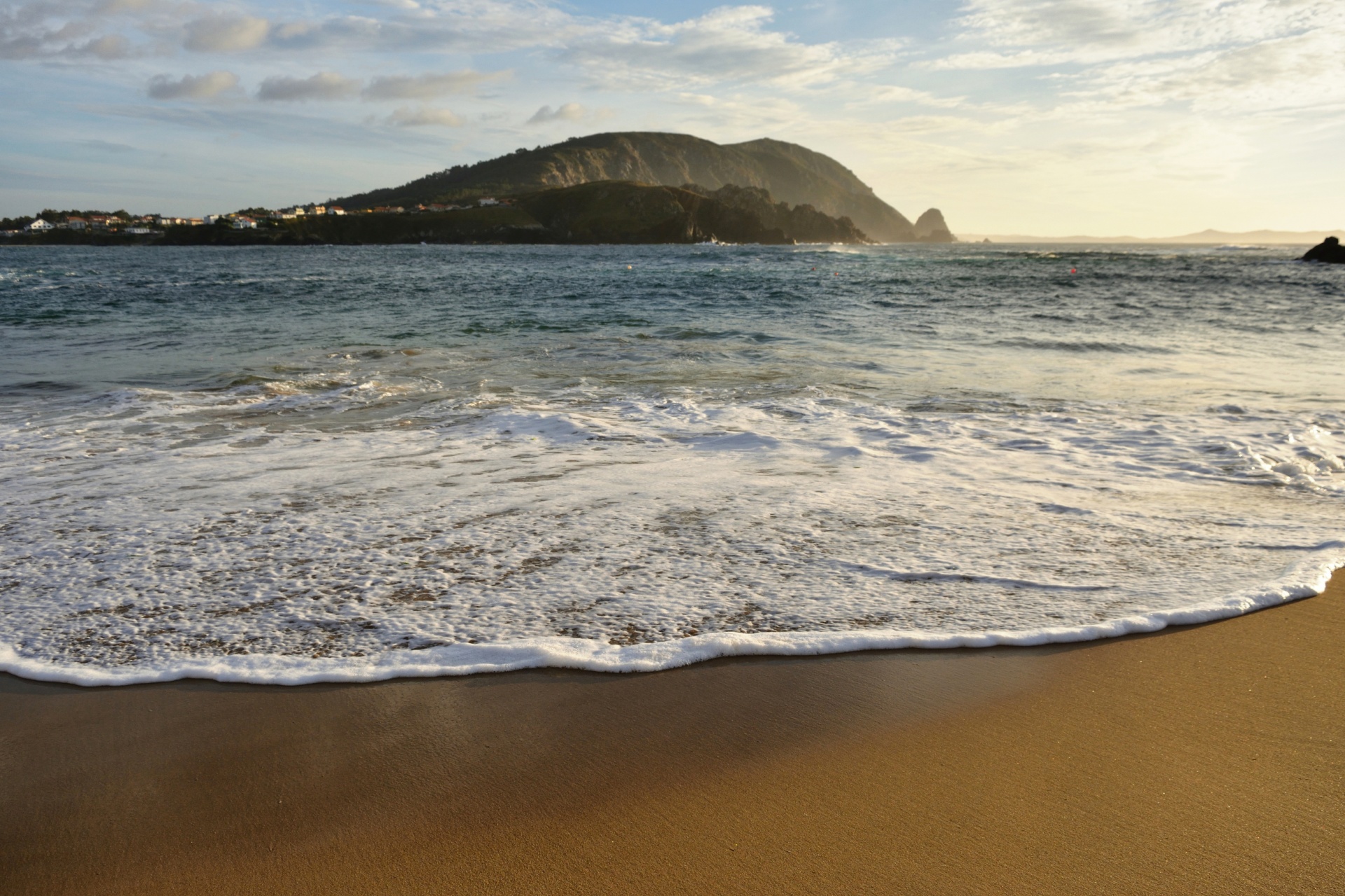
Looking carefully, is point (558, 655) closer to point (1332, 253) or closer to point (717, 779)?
point (717, 779)

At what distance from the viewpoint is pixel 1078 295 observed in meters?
23.5

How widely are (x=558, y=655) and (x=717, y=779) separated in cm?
84

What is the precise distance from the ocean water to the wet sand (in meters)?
0.21

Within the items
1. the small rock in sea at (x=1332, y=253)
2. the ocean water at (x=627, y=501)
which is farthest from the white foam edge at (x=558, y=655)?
the small rock in sea at (x=1332, y=253)

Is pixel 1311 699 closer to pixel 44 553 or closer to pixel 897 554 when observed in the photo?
pixel 897 554

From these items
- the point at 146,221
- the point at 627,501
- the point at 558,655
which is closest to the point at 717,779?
the point at 558,655

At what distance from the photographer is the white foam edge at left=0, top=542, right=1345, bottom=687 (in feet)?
8.62

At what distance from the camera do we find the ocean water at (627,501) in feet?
9.70

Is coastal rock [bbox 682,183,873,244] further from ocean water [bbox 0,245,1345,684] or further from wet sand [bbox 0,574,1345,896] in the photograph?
wet sand [bbox 0,574,1345,896]

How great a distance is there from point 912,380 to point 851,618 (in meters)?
6.45

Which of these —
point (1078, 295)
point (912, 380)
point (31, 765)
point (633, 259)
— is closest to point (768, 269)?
point (633, 259)

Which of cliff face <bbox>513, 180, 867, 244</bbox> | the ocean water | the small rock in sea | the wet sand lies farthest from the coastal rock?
the wet sand

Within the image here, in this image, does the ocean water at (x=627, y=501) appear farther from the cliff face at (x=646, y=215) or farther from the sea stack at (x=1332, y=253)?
the cliff face at (x=646, y=215)

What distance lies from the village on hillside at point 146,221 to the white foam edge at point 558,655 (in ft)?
403
